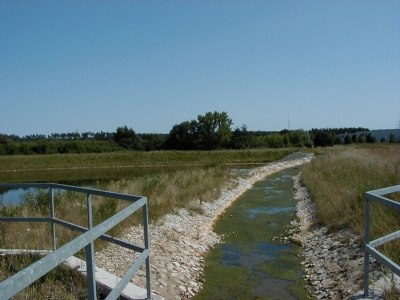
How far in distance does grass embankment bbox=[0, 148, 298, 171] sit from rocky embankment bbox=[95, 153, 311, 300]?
142 feet

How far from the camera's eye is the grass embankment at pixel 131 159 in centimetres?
5562

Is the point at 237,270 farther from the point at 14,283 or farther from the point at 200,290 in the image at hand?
the point at 14,283

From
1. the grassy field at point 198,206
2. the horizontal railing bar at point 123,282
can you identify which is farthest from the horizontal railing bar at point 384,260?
the horizontal railing bar at point 123,282

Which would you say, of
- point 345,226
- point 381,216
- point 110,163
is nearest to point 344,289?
point 381,216

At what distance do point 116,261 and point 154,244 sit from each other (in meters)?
1.78

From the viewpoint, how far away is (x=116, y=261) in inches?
296

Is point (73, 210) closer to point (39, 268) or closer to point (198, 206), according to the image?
point (198, 206)

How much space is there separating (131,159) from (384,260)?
56.7 m

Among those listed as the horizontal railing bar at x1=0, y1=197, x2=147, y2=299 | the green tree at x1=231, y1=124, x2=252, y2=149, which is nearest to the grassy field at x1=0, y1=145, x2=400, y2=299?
the horizontal railing bar at x1=0, y1=197, x2=147, y2=299

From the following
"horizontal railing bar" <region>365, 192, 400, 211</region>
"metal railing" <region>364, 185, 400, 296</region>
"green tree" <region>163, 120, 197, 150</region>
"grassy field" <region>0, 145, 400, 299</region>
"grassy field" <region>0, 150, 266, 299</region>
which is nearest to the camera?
"horizontal railing bar" <region>365, 192, 400, 211</region>

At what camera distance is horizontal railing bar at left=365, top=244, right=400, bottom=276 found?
4.21 metres

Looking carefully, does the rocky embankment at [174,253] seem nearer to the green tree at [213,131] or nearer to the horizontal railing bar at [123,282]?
the horizontal railing bar at [123,282]

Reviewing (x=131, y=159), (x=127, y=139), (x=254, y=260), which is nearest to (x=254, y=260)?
(x=254, y=260)

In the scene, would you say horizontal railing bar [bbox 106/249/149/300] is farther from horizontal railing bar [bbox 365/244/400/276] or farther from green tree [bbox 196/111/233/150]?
green tree [bbox 196/111/233/150]
